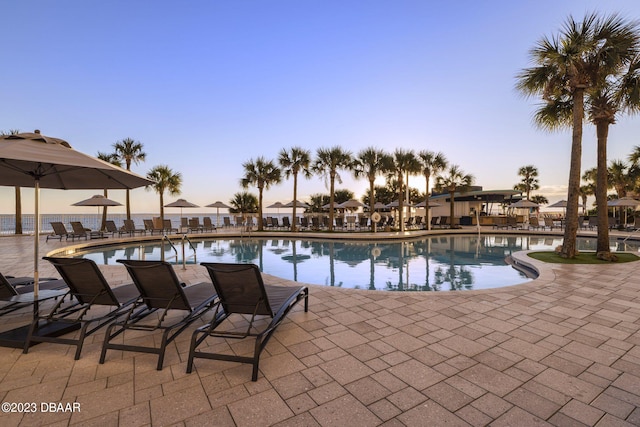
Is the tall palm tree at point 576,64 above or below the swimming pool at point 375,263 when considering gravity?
above

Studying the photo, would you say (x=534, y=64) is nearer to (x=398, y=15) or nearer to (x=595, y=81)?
(x=595, y=81)

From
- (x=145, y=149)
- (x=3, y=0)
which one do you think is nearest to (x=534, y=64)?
(x=3, y=0)

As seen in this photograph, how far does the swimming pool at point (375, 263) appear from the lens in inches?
270

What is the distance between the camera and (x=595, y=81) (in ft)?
24.3

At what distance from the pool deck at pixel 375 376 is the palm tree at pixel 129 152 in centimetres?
1926

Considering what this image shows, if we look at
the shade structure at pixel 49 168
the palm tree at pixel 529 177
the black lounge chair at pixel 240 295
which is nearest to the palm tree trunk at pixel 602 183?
the black lounge chair at pixel 240 295

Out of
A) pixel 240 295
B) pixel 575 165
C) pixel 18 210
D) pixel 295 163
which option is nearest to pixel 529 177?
pixel 295 163

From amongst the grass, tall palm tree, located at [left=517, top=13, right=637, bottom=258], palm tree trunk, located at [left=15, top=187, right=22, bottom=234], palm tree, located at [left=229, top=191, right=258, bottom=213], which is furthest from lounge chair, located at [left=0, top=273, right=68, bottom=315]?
palm tree, located at [left=229, top=191, right=258, bottom=213]

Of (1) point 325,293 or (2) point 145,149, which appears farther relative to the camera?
(2) point 145,149

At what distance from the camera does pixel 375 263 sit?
9227 mm

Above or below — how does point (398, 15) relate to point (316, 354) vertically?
above

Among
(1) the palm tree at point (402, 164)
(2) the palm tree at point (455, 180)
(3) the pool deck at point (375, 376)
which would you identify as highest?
(1) the palm tree at point (402, 164)

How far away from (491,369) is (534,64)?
9086 mm

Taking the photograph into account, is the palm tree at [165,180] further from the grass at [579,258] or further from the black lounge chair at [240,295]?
the grass at [579,258]
